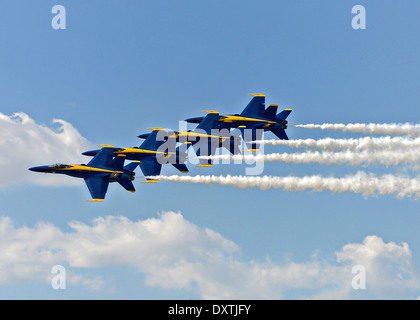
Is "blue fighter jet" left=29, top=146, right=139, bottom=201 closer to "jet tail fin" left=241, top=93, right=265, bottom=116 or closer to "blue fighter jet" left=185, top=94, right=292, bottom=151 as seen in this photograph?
"blue fighter jet" left=185, top=94, right=292, bottom=151

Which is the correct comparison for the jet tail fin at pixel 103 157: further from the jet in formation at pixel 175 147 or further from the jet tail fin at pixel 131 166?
the jet tail fin at pixel 131 166

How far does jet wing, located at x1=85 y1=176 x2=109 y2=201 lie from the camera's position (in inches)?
4941

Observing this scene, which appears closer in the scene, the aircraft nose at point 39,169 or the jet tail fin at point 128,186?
the aircraft nose at point 39,169

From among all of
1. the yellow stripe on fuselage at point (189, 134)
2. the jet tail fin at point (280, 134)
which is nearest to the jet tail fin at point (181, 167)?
the yellow stripe on fuselage at point (189, 134)

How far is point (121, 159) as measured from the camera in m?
128

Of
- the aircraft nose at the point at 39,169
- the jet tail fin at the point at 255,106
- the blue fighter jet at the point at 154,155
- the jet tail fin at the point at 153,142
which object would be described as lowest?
the aircraft nose at the point at 39,169

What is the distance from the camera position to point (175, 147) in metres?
137

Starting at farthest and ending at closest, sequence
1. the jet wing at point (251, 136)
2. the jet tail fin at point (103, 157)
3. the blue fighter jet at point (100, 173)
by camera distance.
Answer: the jet wing at point (251, 136)
the jet tail fin at point (103, 157)
the blue fighter jet at point (100, 173)

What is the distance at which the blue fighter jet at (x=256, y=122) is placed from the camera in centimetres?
13812

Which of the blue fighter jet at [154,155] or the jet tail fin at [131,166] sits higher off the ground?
the blue fighter jet at [154,155]
